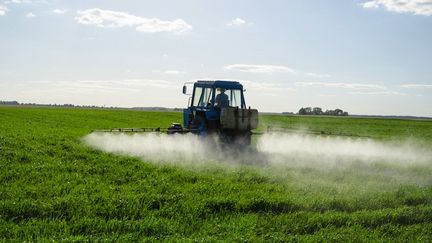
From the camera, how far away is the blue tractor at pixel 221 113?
52.5ft

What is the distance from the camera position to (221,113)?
15766 millimetres

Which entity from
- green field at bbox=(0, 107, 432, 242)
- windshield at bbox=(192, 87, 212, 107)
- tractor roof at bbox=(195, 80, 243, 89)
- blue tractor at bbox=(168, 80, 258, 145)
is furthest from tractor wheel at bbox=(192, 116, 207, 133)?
green field at bbox=(0, 107, 432, 242)

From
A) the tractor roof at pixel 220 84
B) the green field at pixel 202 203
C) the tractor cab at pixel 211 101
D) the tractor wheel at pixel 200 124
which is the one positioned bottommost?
the green field at pixel 202 203

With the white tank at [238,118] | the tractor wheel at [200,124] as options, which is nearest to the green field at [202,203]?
the white tank at [238,118]

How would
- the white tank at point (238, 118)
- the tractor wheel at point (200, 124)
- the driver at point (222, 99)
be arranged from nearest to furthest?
the white tank at point (238, 118) < the tractor wheel at point (200, 124) < the driver at point (222, 99)

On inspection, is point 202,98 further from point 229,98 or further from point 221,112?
point 221,112

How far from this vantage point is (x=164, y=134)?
56.9ft

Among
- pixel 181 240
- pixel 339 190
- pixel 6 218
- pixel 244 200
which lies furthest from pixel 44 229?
pixel 339 190

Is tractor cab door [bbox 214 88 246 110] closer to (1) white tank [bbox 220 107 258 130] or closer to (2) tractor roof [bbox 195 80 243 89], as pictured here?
(2) tractor roof [bbox 195 80 243 89]

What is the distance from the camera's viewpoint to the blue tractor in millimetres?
15992

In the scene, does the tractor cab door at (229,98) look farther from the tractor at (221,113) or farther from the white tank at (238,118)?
the white tank at (238,118)

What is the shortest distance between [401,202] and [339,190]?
1292mm

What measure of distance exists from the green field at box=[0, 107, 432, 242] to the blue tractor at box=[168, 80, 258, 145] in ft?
12.4

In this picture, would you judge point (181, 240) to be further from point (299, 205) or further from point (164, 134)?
point (164, 134)
